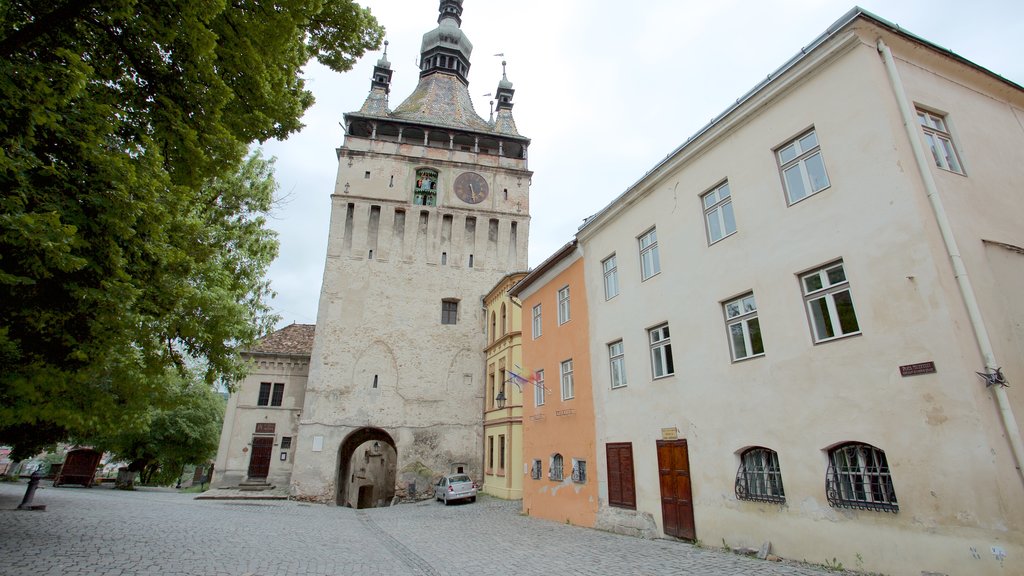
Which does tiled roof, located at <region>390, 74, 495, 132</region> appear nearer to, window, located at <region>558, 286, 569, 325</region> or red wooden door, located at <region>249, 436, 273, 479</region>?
window, located at <region>558, 286, 569, 325</region>

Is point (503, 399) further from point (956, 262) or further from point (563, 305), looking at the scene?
point (956, 262)

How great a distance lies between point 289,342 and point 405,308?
8.31 meters

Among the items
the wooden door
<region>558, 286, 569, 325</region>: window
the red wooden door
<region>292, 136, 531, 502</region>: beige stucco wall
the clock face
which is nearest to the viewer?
the wooden door

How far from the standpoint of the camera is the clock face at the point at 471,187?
29.7 meters

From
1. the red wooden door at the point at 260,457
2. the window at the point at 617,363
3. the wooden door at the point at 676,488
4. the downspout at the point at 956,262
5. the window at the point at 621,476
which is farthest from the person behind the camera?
the red wooden door at the point at 260,457

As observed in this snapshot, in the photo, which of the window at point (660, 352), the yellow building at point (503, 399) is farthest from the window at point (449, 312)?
the window at point (660, 352)

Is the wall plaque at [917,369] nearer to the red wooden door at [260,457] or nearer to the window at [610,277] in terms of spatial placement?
the window at [610,277]

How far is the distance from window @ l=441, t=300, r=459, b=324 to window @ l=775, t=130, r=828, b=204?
2080cm

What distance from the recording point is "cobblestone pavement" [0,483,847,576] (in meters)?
7.29

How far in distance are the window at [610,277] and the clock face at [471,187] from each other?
17.4m

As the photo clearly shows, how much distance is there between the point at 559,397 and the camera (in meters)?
15.0

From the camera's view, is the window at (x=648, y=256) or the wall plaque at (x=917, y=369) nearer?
the wall plaque at (x=917, y=369)

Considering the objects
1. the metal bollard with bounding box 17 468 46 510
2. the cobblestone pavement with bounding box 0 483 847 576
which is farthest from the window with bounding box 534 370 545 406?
the metal bollard with bounding box 17 468 46 510

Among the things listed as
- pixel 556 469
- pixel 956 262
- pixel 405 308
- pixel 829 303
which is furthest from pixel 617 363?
pixel 405 308
